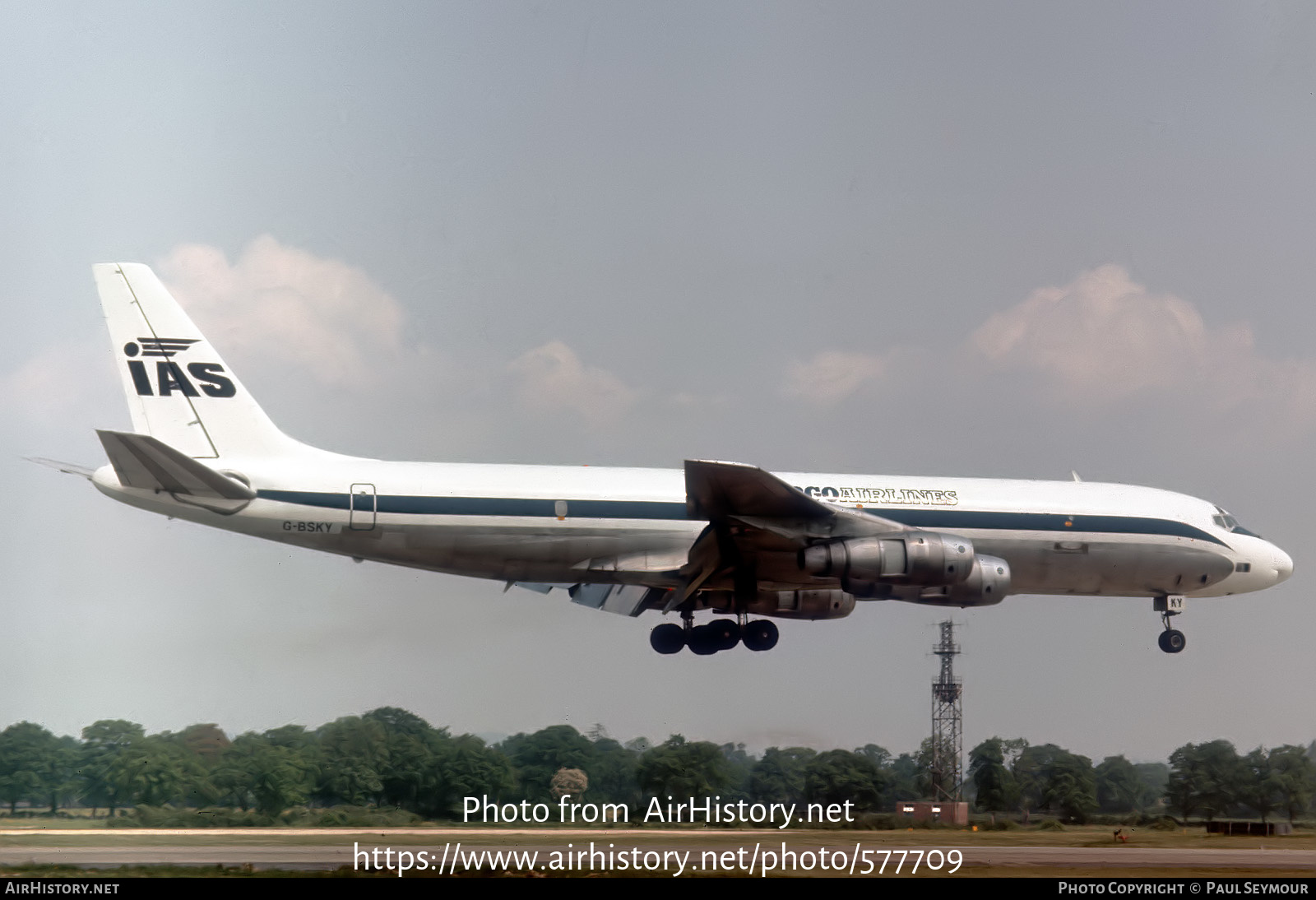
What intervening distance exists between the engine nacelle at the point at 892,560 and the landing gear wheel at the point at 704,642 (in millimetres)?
4668

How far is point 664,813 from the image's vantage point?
22.0 m

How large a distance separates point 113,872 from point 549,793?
938cm

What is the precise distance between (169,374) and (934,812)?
50.5ft

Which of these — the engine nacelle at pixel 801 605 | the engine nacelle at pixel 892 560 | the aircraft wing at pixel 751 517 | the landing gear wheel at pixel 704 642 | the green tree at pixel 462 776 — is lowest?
the green tree at pixel 462 776

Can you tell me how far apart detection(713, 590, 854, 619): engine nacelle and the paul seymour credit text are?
3.59m

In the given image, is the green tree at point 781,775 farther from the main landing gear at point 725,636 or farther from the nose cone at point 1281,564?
the nose cone at point 1281,564

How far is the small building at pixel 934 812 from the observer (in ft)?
77.5

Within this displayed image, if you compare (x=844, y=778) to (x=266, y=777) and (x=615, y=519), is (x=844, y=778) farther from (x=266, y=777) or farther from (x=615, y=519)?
(x=266, y=777)

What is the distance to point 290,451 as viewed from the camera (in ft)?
73.5

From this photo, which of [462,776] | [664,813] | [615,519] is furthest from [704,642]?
[462,776]

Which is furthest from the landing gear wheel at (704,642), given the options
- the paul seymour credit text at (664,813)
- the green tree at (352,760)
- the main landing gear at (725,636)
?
the green tree at (352,760)

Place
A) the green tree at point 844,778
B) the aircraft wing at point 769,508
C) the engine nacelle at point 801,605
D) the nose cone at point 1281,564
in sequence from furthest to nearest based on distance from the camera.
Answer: the nose cone at point 1281,564 → the engine nacelle at point 801,605 → the green tree at point 844,778 → the aircraft wing at point 769,508

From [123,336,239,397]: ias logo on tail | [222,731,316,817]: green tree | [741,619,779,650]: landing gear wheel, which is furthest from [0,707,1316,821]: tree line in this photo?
[123,336,239,397]: ias logo on tail
